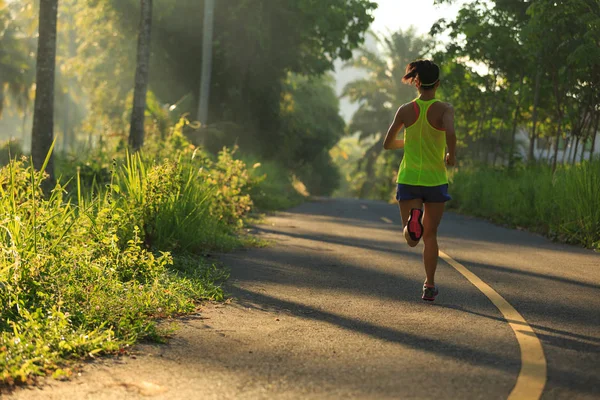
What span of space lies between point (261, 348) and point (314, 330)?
68 centimetres

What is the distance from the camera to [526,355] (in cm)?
492

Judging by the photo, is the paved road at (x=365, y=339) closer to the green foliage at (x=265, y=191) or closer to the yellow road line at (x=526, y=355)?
the yellow road line at (x=526, y=355)

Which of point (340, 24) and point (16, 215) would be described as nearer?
point (16, 215)

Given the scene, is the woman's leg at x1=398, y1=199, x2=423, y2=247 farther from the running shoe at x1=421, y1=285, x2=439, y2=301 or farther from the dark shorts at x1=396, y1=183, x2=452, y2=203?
the running shoe at x1=421, y1=285, x2=439, y2=301

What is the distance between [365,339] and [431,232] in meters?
1.75

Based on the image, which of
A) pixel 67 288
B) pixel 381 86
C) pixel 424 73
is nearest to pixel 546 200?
pixel 424 73

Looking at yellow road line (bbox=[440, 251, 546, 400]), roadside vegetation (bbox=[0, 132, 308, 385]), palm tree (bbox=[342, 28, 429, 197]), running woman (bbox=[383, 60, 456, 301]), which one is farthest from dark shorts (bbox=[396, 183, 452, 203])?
palm tree (bbox=[342, 28, 429, 197])

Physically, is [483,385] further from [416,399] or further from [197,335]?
[197,335]

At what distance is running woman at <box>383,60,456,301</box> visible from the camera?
670cm

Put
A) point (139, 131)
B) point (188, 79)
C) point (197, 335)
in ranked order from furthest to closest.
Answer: point (188, 79)
point (139, 131)
point (197, 335)

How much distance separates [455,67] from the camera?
2812 cm

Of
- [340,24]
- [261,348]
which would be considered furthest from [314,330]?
[340,24]

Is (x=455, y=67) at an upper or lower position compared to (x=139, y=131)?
upper

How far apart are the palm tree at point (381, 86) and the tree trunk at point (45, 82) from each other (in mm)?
39953
